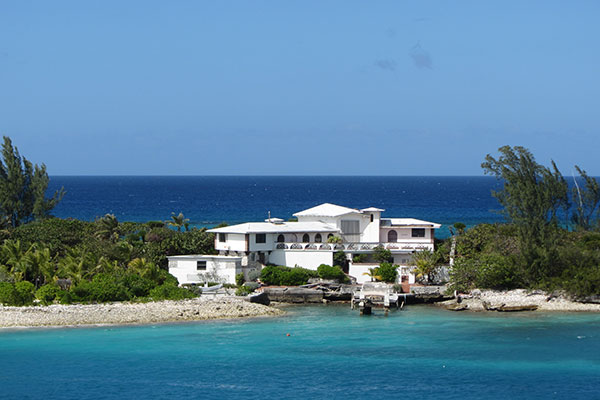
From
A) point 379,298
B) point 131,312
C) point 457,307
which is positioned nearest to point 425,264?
point 457,307

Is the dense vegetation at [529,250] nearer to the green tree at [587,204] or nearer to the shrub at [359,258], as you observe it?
the shrub at [359,258]

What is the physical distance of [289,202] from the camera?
19862 cm

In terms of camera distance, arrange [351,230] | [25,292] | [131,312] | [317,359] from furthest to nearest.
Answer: [351,230] → [25,292] → [131,312] → [317,359]

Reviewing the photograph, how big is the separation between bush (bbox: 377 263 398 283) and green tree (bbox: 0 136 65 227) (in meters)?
31.6

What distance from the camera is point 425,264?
6144cm

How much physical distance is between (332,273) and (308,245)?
386cm

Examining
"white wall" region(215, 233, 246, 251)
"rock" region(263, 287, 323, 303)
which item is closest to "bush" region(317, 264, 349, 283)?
"rock" region(263, 287, 323, 303)

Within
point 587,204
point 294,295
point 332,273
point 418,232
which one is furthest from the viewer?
point 587,204

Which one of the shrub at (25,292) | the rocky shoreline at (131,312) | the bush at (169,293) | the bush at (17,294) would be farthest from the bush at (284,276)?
the bush at (17,294)

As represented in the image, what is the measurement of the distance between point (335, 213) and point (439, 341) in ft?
78.8

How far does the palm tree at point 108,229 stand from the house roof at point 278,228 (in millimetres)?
8542

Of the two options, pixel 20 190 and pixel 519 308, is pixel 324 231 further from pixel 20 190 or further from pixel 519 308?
pixel 20 190

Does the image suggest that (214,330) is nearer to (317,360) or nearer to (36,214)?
(317,360)

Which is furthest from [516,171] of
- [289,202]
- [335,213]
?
[289,202]
